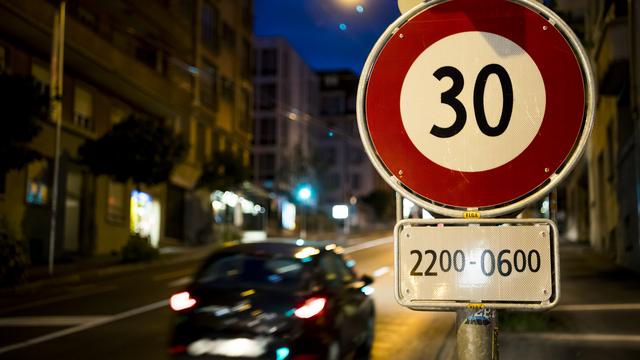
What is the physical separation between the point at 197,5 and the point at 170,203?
39.8 feet

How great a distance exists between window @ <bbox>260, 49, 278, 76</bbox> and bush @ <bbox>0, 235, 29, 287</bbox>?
55489mm

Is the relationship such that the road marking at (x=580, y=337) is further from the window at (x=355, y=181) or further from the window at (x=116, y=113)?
the window at (x=355, y=181)

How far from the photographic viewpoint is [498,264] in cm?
216

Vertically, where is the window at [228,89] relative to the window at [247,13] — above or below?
below

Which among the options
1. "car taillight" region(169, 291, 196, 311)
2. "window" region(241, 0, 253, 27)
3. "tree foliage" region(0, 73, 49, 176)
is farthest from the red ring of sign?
"window" region(241, 0, 253, 27)

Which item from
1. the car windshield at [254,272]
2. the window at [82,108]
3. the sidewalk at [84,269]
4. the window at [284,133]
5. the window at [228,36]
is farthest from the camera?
the window at [284,133]

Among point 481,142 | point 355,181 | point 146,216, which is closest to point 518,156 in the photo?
point 481,142

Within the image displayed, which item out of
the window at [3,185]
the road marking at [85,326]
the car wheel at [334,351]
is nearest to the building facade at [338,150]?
the window at [3,185]

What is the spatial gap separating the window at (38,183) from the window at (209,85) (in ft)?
58.3

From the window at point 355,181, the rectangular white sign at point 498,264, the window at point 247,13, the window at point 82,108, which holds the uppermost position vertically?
the window at point 247,13

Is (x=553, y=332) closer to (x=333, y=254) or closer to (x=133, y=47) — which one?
(x=333, y=254)

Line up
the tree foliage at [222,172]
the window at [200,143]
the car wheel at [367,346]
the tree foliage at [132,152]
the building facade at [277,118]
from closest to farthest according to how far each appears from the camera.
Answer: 1. the car wheel at [367,346]
2. the tree foliage at [132,152]
3. the tree foliage at [222,172]
4. the window at [200,143]
5. the building facade at [277,118]

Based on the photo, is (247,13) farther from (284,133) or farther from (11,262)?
(11,262)

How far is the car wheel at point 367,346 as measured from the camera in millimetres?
9258
